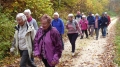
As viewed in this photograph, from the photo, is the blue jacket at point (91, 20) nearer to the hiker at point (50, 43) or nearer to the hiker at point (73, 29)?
the hiker at point (73, 29)

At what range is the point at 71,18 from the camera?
421 inches

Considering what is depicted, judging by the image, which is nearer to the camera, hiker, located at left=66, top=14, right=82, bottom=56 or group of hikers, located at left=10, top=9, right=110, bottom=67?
group of hikers, located at left=10, top=9, right=110, bottom=67

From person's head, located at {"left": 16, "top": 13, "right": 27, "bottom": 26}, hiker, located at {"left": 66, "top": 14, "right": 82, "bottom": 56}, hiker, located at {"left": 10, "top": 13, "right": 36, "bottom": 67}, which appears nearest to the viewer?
person's head, located at {"left": 16, "top": 13, "right": 27, "bottom": 26}

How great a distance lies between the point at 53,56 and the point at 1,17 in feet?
23.8

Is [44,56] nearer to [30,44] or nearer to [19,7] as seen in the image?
[30,44]

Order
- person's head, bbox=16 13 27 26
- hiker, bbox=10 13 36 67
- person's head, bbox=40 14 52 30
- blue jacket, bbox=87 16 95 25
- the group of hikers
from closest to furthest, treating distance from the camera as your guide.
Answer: person's head, bbox=40 14 52 30
the group of hikers
person's head, bbox=16 13 27 26
hiker, bbox=10 13 36 67
blue jacket, bbox=87 16 95 25

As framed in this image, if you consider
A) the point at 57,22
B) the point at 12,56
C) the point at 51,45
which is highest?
the point at 51,45

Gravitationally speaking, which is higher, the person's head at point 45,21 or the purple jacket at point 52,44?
the person's head at point 45,21

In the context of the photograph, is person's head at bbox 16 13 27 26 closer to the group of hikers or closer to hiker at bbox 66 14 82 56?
the group of hikers

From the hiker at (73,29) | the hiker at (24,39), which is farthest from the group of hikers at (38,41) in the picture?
the hiker at (73,29)

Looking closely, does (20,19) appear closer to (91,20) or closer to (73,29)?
(73,29)

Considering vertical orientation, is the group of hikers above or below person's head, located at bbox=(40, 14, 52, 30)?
below

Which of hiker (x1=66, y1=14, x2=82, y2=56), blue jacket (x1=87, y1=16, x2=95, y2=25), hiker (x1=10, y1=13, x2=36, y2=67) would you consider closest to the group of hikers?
hiker (x1=10, y1=13, x2=36, y2=67)

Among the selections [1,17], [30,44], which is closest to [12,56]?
[1,17]
